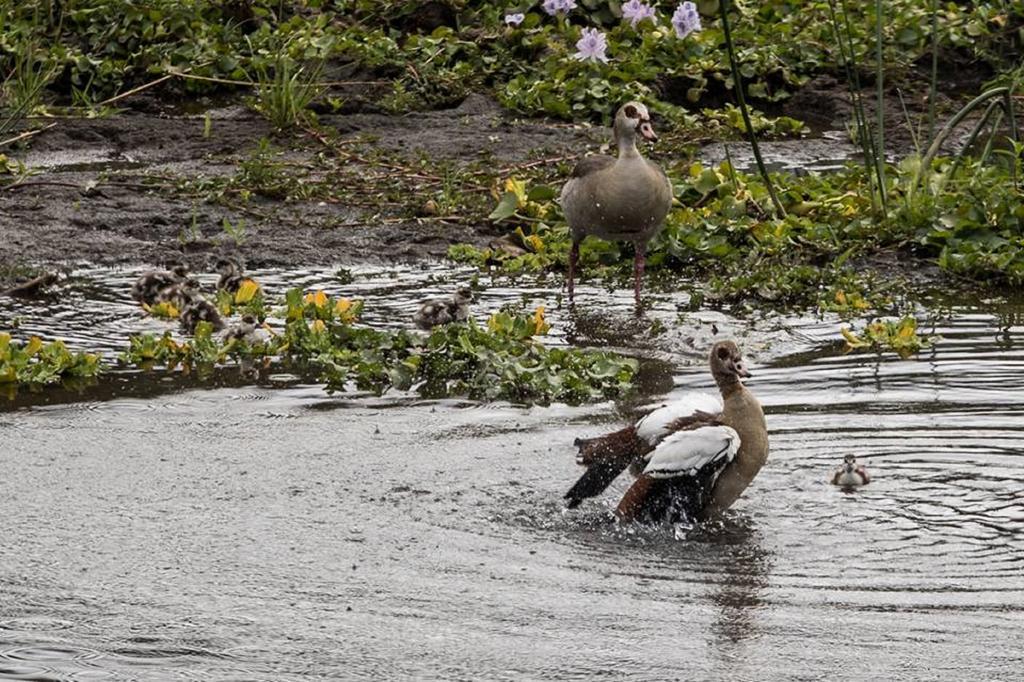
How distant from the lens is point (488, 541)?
7.50 meters

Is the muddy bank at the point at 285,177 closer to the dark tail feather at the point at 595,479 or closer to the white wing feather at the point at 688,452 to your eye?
the dark tail feather at the point at 595,479

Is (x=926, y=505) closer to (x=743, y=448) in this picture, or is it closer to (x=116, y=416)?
(x=743, y=448)

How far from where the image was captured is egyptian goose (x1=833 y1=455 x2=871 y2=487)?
26.6 feet

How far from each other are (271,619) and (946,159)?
8.63 metres

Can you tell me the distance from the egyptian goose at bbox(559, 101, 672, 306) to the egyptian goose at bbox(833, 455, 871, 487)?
13.3 ft

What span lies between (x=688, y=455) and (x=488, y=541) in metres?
0.87

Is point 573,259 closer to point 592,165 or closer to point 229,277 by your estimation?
point 592,165

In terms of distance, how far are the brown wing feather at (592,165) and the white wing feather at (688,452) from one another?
500 centimetres

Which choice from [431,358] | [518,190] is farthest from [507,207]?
[431,358]

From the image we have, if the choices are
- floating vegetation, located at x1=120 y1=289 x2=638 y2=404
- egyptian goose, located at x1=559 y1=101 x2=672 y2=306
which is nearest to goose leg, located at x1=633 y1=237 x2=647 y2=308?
egyptian goose, located at x1=559 y1=101 x2=672 y2=306

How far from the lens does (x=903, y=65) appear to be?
57.5ft

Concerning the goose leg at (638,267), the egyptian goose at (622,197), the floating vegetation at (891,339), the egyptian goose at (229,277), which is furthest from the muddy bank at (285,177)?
the floating vegetation at (891,339)

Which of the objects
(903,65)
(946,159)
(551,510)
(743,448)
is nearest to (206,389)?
(551,510)

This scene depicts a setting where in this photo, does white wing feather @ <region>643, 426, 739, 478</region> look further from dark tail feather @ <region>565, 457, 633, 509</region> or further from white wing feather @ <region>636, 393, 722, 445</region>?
dark tail feather @ <region>565, 457, 633, 509</region>
